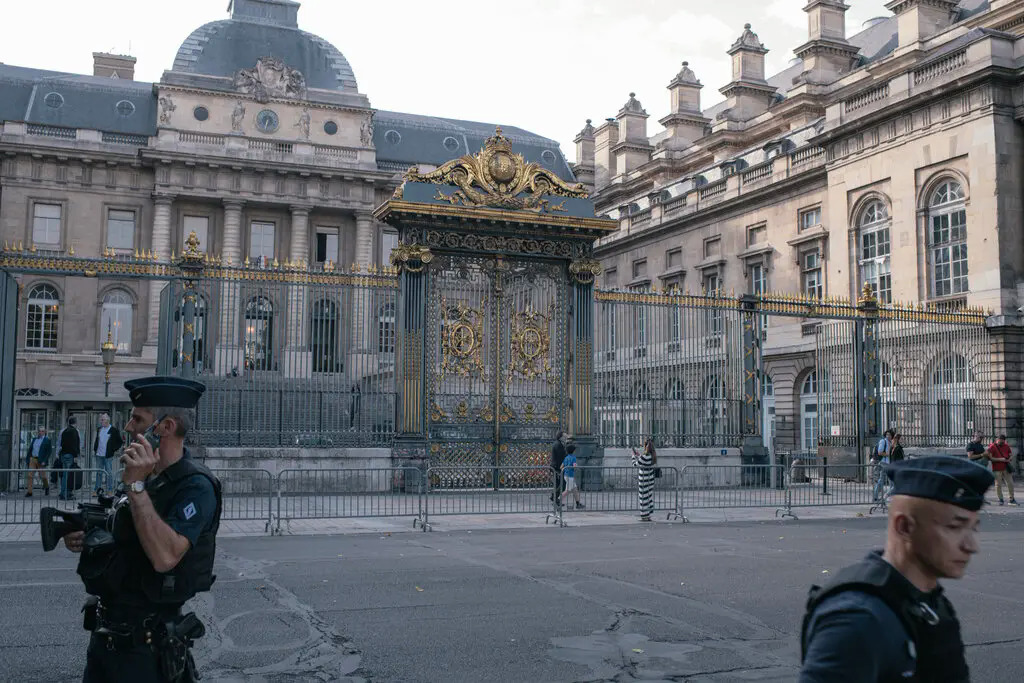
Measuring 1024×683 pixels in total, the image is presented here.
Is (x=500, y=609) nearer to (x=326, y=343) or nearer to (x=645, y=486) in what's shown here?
(x=645, y=486)

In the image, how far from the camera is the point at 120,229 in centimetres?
4712

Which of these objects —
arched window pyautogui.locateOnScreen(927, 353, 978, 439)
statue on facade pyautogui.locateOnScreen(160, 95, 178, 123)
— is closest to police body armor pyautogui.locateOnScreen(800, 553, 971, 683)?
arched window pyautogui.locateOnScreen(927, 353, 978, 439)

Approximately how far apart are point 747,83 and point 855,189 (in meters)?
18.7

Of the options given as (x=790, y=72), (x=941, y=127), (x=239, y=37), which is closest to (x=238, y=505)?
Result: (x=941, y=127)

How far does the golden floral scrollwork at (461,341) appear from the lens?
811 inches

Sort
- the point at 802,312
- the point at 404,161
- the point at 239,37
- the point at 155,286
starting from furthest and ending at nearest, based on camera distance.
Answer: the point at 404,161 → the point at 239,37 → the point at 155,286 → the point at 802,312

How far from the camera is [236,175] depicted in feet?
158

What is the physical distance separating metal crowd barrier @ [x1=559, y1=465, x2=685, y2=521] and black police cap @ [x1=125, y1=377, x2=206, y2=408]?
13.5 m

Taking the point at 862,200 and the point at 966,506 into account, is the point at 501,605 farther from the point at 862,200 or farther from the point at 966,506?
the point at 862,200

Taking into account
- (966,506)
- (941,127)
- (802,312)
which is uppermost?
(941,127)

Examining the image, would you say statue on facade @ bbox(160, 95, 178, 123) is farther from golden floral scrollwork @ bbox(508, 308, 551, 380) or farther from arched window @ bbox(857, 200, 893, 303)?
golden floral scrollwork @ bbox(508, 308, 551, 380)

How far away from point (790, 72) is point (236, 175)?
2981cm

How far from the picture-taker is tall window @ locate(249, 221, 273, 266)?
1902 inches

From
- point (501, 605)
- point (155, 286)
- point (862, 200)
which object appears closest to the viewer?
point (501, 605)
